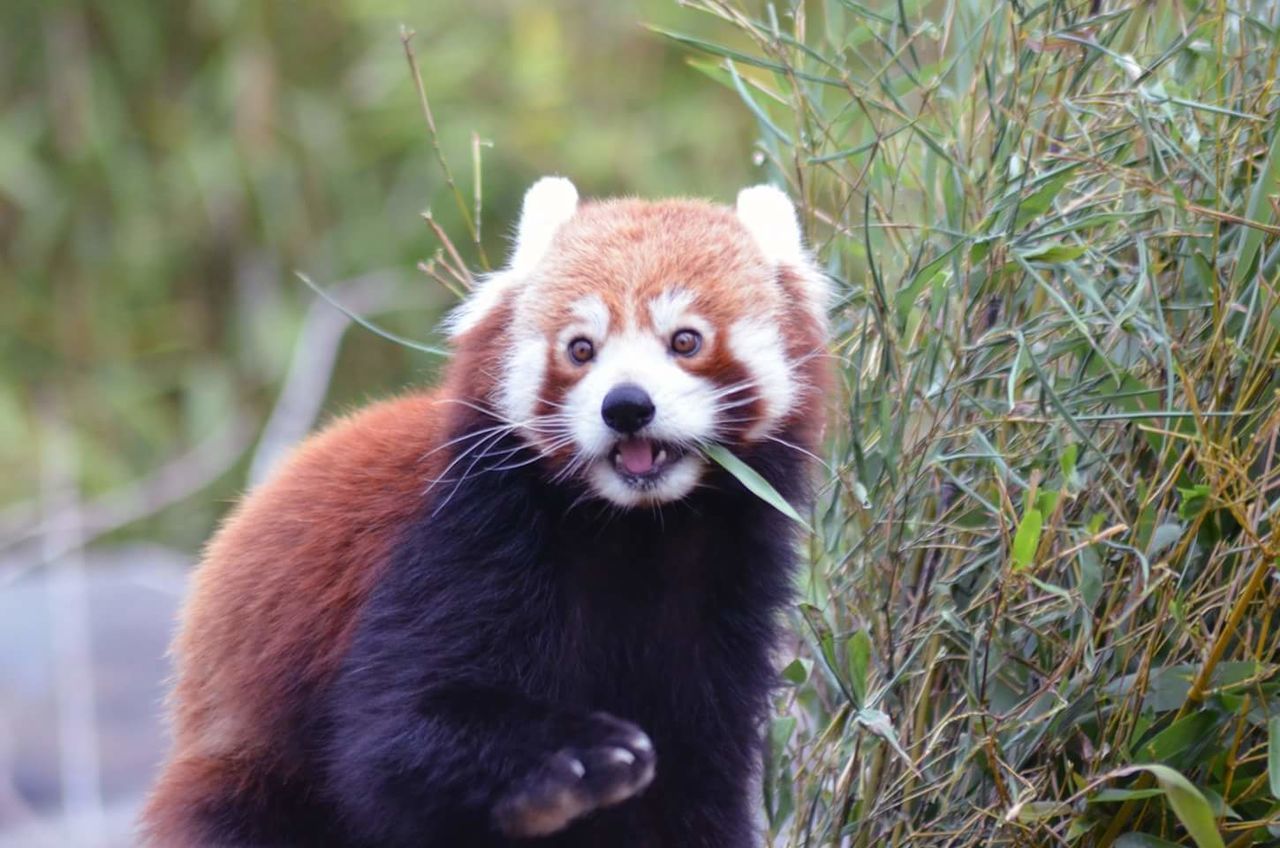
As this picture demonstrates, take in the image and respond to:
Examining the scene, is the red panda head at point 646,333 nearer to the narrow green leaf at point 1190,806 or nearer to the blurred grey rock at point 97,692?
the narrow green leaf at point 1190,806

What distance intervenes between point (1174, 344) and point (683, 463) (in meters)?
0.58

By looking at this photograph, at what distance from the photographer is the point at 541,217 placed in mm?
2230

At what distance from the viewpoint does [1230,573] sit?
175 cm

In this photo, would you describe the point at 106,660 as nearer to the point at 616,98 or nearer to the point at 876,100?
the point at 616,98

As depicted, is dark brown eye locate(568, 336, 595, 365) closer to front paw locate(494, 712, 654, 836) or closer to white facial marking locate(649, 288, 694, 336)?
white facial marking locate(649, 288, 694, 336)

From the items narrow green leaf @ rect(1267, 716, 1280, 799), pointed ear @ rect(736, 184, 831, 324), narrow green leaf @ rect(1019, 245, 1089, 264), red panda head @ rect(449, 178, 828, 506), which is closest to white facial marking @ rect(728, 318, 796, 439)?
red panda head @ rect(449, 178, 828, 506)

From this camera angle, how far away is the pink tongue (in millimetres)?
1933

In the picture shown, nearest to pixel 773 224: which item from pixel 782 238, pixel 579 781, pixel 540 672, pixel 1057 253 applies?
pixel 782 238

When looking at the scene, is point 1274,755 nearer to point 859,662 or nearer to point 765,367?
point 859,662

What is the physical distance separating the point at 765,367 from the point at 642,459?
0.75ft

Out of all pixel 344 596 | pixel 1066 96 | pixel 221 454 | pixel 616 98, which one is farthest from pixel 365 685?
pixel 616 98

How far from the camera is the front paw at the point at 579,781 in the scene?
1818mm

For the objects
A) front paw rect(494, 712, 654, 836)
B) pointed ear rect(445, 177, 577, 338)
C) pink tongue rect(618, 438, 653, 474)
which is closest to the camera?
front paw rect(494, 712, 654, 836)

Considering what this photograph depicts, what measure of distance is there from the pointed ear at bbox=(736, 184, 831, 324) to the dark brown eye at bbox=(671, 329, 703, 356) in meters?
0.23
